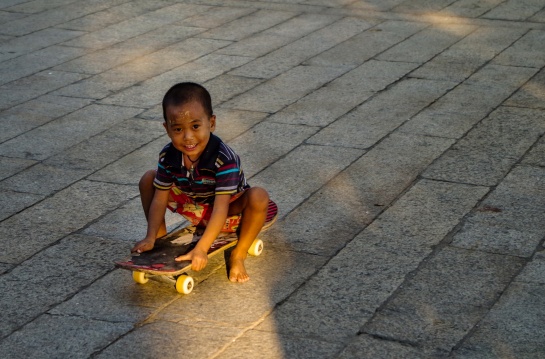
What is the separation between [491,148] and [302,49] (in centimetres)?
279

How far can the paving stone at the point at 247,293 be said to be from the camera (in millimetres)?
4066

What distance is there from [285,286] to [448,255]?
0.81 metres

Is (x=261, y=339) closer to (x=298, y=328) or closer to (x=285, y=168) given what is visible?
(x=298, y=328)

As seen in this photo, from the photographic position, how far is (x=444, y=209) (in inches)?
201

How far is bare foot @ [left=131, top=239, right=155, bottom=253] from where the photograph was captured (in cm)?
441

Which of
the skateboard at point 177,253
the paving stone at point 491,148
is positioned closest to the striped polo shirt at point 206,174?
the skateboard at point 177,253

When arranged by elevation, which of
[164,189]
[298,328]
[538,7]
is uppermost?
[164,189]

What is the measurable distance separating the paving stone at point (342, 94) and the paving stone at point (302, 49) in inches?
22.2

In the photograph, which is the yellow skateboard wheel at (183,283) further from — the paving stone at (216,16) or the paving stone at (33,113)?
the paving stone at (216,16)

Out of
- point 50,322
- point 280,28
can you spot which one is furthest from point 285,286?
point 280,28

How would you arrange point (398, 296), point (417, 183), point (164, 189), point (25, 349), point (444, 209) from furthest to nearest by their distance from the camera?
1. point (417, 183)
2. point (444, 209)
3. point (164, 189)
4. point (398, 296)
5. point (25, 349)

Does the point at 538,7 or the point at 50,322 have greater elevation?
the point at 50,322

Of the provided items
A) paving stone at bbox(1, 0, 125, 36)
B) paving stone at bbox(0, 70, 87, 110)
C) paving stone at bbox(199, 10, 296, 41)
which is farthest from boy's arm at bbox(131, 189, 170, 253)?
paving stone at bbox(1, 0, 125, 36)

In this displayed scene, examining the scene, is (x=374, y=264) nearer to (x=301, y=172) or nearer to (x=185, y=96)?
(x=185, y=96)
